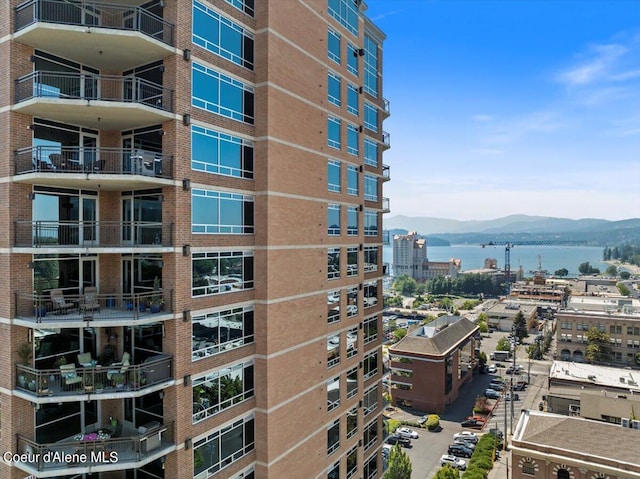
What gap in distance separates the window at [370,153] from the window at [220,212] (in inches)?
429

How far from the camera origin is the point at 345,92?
69.4 ft

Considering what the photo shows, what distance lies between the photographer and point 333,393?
19891mm

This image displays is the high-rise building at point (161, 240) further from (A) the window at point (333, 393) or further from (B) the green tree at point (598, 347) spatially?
(B) the green tree at point (598, 347)

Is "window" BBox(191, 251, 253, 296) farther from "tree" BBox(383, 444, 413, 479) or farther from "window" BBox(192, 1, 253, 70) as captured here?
"tree" BBox(383, 444, 413, 479)

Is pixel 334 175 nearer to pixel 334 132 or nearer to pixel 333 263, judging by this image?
pixel 334 132

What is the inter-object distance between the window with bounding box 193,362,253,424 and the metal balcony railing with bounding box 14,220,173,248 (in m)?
5.05

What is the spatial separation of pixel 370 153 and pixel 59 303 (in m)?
18.4

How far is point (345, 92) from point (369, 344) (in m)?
14.2

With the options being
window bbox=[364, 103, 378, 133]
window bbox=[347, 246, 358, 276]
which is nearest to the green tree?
window bbox=[364, 103, 378, 133]

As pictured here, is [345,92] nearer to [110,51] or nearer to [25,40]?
[110,51]

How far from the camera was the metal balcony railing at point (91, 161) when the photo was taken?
40.2 ft

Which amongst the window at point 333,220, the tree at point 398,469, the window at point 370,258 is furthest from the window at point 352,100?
the tree at point 398,469

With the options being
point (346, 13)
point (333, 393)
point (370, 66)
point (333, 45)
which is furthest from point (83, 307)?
point (370, 66)

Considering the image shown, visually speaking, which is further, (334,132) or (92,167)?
(334,132)
